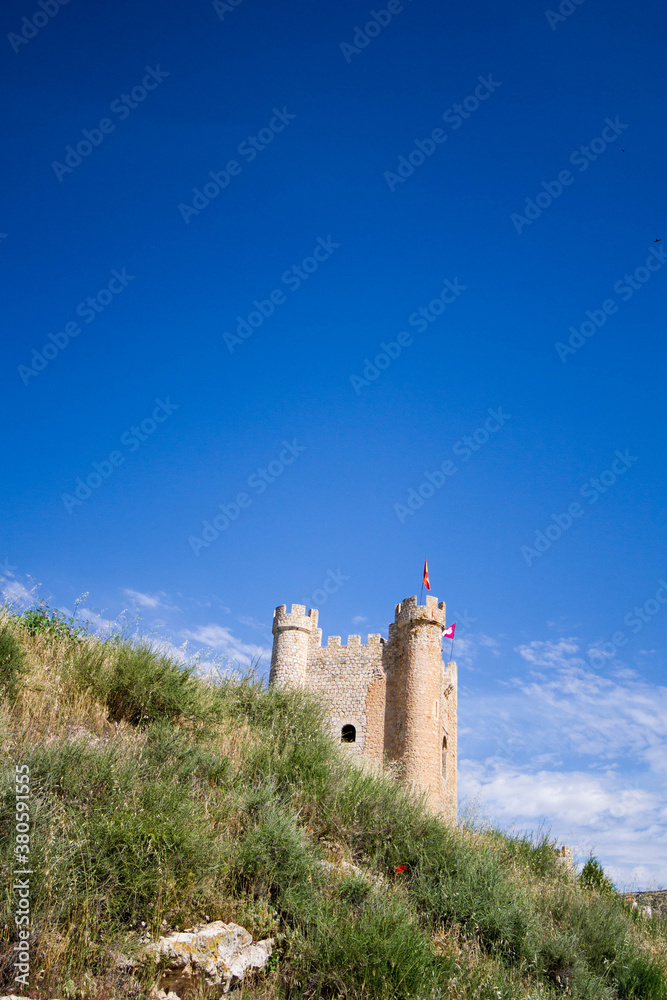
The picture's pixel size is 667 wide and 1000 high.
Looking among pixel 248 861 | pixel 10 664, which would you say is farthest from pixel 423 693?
pixel 248 861

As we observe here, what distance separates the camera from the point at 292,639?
28344mm

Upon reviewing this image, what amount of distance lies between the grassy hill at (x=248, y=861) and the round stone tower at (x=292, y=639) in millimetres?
16819

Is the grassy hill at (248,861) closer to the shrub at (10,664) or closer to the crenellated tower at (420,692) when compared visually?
the shrub at (10,664)

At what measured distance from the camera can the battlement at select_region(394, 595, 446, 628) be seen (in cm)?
2614

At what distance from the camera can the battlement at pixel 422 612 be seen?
26141 mm

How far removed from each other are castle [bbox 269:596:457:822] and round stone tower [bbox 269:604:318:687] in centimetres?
4

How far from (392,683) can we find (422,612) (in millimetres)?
3025

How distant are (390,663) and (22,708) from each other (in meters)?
19.9

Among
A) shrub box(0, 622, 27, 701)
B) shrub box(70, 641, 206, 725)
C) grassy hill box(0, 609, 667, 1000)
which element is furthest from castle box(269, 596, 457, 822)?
shrub box(0, 622, 27, 701)

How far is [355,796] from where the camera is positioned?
30.2 feet

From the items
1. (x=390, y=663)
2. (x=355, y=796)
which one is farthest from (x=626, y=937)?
(x=390, y=663)

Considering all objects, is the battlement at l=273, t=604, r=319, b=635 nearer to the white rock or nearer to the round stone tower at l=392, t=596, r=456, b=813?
the round stone tower at l=392, t=596, r=456, b=813

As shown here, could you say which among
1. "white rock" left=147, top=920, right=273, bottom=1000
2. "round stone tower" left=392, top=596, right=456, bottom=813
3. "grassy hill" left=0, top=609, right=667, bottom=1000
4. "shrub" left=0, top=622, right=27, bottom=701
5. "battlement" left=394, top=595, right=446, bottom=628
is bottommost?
"white rock" left=147, top=920, right=273, bottom=1000

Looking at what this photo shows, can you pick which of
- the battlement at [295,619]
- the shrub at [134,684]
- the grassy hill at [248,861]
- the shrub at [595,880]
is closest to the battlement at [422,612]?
the battlement at [295,619]
